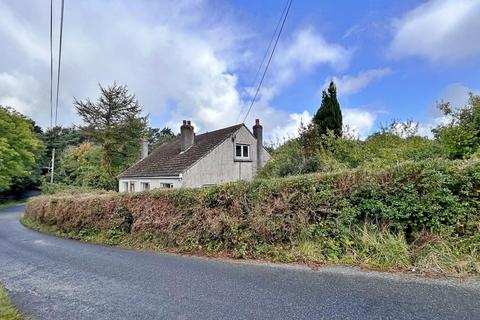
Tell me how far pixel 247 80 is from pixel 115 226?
9935mm

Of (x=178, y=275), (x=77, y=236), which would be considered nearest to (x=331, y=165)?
(x=178, y=275)

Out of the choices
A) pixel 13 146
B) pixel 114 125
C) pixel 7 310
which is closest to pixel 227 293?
pixel 7 310

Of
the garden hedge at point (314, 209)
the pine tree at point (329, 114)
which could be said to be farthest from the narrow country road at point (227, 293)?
the pine tree at point (329, 114)

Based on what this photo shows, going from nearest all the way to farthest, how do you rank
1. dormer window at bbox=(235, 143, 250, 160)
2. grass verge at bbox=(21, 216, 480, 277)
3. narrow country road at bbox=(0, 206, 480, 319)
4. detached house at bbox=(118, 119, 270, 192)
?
narrow country road at bbox=(0, 206, 480, 319)
grass verge at bbox=(21, 216, 480, 277)
detached house at bbox=(118, 119, 270, 192)
dormer window at bbox=(235, 143, 250, 160)

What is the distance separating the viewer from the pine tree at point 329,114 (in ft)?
49.6

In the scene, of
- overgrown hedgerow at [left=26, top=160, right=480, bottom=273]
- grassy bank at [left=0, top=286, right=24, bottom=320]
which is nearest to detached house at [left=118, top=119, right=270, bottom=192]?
overgrown hedgerow at [left=26, top=160, right=480, bottom=273]

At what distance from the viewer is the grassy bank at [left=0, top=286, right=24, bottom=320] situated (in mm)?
3609

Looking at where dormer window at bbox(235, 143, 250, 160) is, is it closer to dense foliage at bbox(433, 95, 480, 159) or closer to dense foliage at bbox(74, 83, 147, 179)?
dense foliage at bbox(433, 95, 480, 159)

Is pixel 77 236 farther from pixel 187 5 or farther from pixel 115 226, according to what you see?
pixel 187 5

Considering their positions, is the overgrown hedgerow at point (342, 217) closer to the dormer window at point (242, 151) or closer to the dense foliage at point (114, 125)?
the dormer window at point (242, 151)

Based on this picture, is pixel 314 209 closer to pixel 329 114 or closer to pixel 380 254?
pixel 380 254

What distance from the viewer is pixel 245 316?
137 inches

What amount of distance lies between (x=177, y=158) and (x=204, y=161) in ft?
8.97

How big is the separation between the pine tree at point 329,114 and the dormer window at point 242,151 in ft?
24.6
